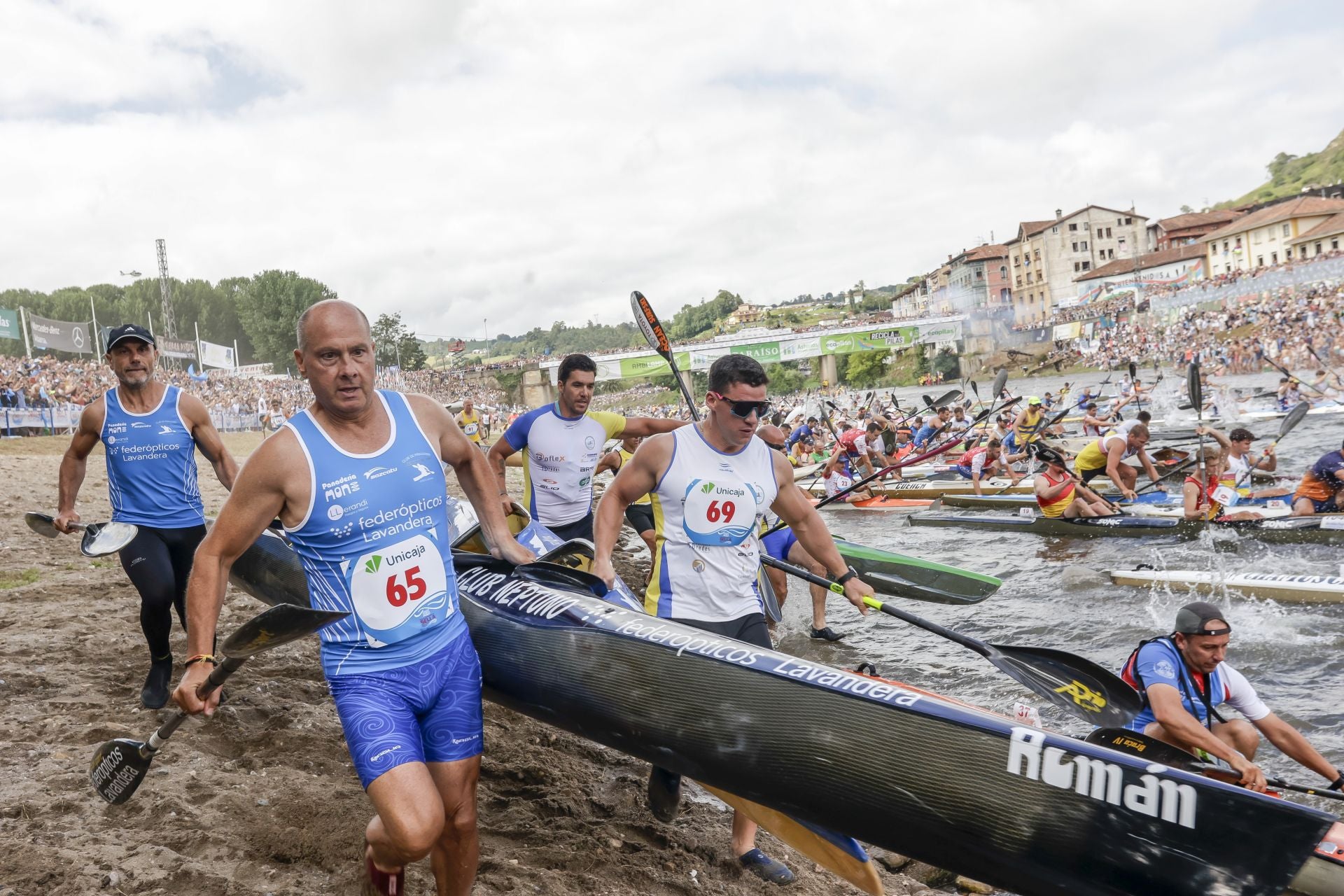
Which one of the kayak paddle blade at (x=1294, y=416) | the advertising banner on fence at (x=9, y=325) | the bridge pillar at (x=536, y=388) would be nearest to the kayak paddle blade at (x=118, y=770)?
the kayak paddle blade at (x=1294, y=416)

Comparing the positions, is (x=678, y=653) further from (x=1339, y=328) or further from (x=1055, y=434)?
(x=1339, y=328)

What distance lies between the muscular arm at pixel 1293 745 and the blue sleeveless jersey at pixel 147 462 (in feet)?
19.2

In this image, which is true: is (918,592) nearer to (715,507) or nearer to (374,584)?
(715,507)

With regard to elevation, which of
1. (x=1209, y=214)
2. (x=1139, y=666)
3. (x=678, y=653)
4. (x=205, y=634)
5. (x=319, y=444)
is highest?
(x=1209, y=214)

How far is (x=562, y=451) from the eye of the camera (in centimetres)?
678

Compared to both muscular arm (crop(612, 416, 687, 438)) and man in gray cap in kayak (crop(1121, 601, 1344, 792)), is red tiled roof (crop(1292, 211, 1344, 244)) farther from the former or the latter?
man in gray cap in kayak (crop(1121, 601, 1344, 792))

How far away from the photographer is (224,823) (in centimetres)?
383

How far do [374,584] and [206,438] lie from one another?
2.87 metres

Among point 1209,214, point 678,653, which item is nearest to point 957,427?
point 678,653

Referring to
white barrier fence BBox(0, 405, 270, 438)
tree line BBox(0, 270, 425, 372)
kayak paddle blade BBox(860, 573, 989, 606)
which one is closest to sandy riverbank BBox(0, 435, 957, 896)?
kayak paddle blade BBox(860, 573, 989, 606)

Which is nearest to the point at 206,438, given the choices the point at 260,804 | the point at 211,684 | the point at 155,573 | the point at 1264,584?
the point at 155,573

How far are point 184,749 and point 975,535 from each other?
39.6 ft

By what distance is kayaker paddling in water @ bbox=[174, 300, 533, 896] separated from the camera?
280cm

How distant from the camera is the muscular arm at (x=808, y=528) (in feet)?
14.7
